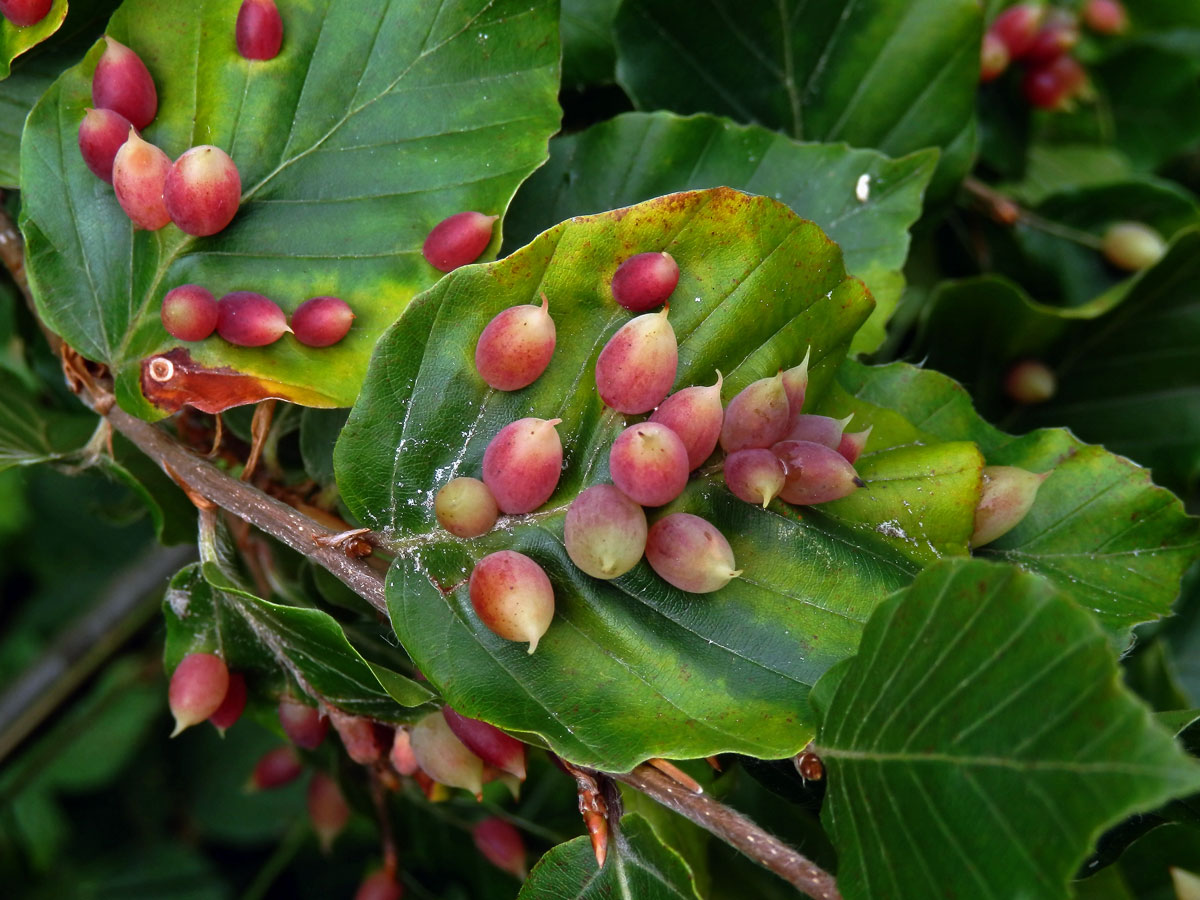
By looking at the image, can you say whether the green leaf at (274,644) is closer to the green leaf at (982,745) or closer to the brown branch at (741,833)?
the brown branch at (741,833)

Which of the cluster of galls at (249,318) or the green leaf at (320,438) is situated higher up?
→ the cluster of galls at (249,318)

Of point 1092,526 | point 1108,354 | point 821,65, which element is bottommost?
point 1108,354

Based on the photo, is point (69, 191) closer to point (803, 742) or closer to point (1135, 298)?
point (803, 742)

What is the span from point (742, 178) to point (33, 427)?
78 cm

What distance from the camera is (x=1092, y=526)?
2.75 ft

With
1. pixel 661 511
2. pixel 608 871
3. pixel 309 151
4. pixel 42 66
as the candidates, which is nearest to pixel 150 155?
pixel 309 151

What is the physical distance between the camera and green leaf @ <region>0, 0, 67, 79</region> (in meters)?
0.83

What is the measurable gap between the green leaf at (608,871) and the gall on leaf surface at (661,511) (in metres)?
0.11

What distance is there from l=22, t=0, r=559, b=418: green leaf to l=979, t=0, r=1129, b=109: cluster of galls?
2.81 ft

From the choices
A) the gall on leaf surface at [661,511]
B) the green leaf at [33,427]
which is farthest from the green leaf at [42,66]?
the gall on leaf surface at [661,511]

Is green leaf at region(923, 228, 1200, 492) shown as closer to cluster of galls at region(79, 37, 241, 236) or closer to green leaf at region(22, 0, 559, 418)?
green leaf at region(22, 0, 559, 418)

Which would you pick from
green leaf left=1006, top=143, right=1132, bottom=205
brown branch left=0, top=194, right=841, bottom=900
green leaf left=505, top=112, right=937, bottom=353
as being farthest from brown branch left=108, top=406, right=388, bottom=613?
green leaf left=1006, top=143, right=1132, bottom=205

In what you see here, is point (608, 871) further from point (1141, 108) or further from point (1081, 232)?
point (1141, 108)

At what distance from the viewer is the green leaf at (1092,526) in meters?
0.81
